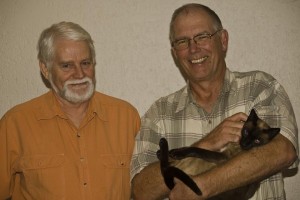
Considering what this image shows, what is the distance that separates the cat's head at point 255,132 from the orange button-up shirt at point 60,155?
36.3 inches

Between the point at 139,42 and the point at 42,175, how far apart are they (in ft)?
4.67

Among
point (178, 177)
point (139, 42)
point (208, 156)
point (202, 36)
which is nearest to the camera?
point (178, 177)

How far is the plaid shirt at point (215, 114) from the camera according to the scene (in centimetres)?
199

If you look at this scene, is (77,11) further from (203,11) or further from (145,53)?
(203,11)

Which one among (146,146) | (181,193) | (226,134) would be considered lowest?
(181,193)

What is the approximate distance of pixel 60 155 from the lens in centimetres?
226

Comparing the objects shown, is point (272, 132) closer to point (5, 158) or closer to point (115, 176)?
point (115, 176)

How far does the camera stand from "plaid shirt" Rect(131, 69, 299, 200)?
1.99m

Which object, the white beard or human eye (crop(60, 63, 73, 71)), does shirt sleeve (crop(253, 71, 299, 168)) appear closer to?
the white beard

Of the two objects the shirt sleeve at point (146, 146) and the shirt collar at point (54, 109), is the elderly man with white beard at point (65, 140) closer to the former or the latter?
the shirt collar at point (54, 109)

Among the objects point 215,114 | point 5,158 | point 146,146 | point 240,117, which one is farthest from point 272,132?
point 5,158

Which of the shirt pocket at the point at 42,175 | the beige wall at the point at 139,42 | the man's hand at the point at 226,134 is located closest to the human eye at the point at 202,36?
the man's hand at the point at 226,134

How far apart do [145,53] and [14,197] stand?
1.59 meters

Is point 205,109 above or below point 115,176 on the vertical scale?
above
